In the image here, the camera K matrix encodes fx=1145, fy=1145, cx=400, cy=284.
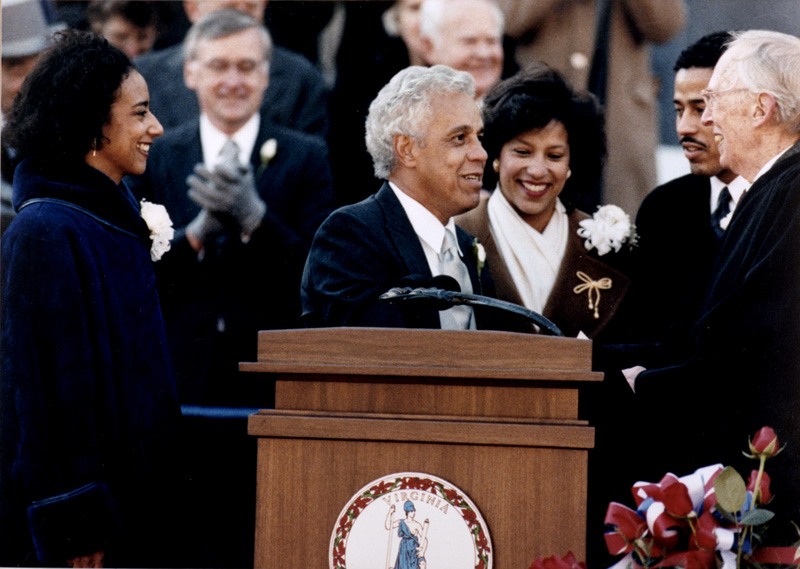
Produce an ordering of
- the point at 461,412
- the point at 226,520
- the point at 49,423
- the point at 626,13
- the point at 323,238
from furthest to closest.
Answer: the point at 626,13 → the point at 226,520 → the point at 323,238 → the point at 49,423 → the point at 461,412

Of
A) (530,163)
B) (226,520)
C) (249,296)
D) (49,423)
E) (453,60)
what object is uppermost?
(453,60)

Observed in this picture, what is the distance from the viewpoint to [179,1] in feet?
12.9

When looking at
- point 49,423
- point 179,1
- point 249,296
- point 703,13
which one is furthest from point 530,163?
point 49,423

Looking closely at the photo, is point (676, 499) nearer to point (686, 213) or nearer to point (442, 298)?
point (442, 298)

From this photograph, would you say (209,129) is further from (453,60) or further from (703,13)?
(703,13)

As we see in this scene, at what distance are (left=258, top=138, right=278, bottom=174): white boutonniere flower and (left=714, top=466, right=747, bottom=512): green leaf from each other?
2.42 m

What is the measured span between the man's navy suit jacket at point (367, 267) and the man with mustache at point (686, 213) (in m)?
0.59

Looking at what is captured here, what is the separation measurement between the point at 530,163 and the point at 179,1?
4.42 feet

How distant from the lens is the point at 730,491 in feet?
6.14

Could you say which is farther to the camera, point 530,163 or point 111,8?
point 111,8

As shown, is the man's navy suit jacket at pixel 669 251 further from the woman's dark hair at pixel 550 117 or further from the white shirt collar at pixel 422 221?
the white shirt collar at pixel 422 221

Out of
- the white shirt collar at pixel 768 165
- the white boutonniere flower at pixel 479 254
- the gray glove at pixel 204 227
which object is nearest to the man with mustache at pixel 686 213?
the white shirt collar at pixel 768 165

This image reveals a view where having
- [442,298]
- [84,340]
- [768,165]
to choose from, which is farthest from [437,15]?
[84,340]

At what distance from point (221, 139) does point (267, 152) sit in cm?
17
